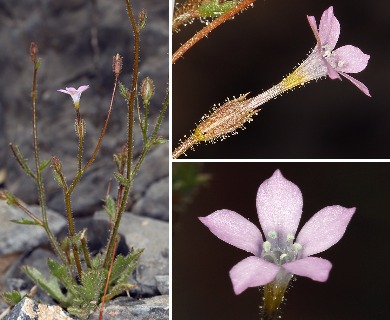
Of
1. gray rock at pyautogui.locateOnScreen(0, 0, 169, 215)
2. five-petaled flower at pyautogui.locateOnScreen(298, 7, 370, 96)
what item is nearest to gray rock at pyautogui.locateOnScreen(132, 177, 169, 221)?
gray rock at pyautogui.locateOnScreen(0, 0, 169, 215)

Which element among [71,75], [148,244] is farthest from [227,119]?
[71,75]

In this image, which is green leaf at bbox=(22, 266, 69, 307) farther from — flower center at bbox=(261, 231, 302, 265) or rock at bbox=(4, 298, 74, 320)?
flower center at bbox=(261, 231, 302, 265)

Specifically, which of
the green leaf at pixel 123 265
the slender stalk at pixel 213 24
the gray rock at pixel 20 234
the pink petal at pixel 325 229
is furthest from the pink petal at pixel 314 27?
the gray rock at pixel 20 234

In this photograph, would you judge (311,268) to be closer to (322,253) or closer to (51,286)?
(322,253)

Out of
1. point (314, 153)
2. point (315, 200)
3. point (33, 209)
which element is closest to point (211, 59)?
point (314, 153)

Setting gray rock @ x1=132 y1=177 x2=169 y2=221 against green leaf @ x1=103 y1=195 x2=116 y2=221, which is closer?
green leaf @ x1=103 y1=195 x2=116 y2=221

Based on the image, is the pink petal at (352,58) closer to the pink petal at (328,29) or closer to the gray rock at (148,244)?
the pink petal at (328,29)
